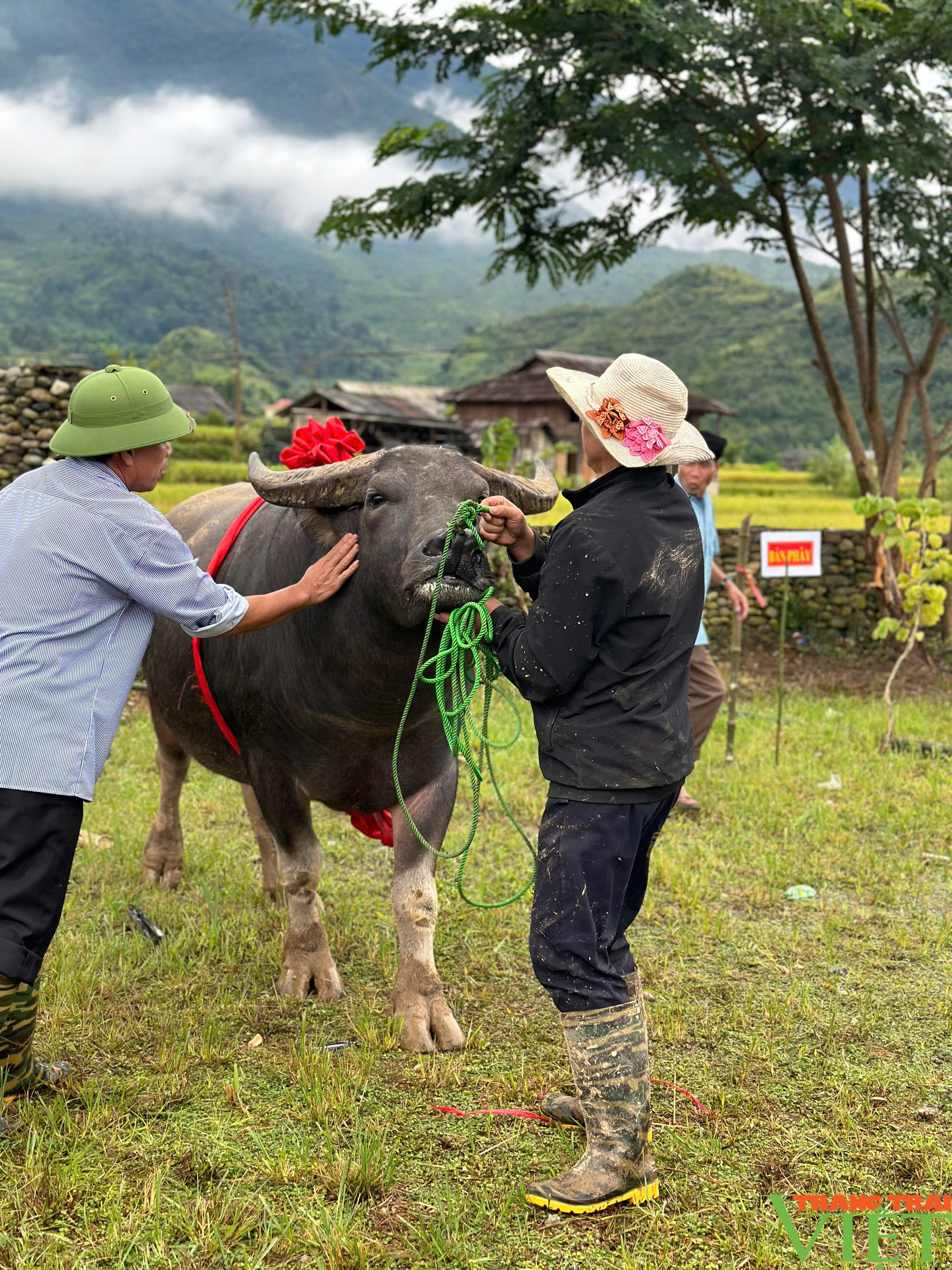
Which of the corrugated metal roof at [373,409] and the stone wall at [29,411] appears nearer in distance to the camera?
the stone wall at [29,411]

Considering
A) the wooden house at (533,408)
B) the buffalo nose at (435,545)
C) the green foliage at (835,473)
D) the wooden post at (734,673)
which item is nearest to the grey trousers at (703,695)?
the wooden post at (734,673)

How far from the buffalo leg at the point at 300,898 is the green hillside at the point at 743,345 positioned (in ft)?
118

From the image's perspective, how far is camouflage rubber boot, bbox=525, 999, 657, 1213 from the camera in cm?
253

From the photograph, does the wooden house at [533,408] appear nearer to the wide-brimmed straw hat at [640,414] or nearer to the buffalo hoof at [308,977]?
the buffalo hoof at [308,977]

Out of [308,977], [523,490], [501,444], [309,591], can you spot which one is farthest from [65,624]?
[501,444]

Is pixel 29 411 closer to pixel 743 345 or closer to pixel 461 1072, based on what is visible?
pixel 461 1072

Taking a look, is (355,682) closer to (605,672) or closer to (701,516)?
(605,672)

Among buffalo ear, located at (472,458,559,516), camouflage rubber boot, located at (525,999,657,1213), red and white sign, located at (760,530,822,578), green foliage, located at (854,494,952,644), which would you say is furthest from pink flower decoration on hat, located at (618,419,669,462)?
green foliage, located at (854,494,952,644)

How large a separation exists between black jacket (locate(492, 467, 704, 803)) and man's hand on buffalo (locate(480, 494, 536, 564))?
0.16m

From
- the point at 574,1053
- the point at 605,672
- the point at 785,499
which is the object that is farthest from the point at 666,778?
the point at 785,499

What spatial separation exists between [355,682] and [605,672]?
36.0 inches

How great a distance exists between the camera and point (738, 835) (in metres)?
5.58

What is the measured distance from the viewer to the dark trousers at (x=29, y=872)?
269cm

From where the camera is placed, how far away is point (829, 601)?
11828mm
